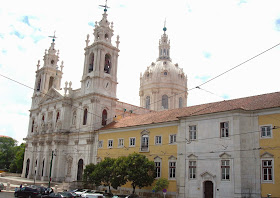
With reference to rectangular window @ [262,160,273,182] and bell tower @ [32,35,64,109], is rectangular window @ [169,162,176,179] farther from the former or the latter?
bell tower @ [32,35,64,109]

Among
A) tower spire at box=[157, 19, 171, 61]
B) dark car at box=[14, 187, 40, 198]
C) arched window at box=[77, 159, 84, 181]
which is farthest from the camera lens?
tower spire at box=[157, 19, 171, 61]

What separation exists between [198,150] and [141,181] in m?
6.91

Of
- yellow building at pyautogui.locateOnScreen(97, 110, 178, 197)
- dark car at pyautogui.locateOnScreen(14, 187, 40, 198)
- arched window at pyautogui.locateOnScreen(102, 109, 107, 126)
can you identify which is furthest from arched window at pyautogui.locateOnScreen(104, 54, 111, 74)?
dark car at pyautogui.locateOnScreen(14, 187, 40, 198)

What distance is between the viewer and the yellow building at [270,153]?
2656 cm

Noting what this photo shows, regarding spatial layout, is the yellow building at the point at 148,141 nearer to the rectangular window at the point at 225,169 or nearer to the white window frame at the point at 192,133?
the white window frame at the point at 192,133

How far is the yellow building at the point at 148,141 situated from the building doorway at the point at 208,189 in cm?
367

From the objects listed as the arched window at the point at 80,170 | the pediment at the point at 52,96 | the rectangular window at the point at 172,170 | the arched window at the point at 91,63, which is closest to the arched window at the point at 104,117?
the arched window at the point at 80,170

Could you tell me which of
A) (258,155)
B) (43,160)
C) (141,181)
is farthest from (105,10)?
(258,155)

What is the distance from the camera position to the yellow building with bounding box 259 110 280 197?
87.1 ft

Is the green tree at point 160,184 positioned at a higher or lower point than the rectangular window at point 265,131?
lower

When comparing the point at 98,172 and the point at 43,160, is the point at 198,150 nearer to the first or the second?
the point at 98,172

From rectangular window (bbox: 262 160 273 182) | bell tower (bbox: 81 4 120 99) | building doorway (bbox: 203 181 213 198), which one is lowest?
building doorway (bbox: 203 181 213 198)

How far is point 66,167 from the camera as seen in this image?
164 ft

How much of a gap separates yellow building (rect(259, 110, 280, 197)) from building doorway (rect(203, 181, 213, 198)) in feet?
15.3
